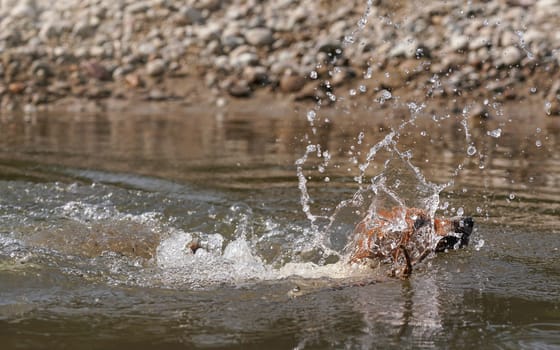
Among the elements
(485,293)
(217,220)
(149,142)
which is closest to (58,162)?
(149,142)

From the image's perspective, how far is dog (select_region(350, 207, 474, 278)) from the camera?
4.87m

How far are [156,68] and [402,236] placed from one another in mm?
9076

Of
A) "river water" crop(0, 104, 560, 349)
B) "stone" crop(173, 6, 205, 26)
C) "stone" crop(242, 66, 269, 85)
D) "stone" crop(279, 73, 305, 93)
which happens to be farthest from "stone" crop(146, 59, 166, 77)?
"river water" crop(0, 104, 560, 349)

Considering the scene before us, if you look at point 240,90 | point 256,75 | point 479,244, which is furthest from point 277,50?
point 479,244

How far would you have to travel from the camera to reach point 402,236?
4.85m

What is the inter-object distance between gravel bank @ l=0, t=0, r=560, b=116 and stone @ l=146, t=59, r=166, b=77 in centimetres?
2

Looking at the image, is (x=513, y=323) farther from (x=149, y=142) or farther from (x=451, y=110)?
(x=451, y=110)

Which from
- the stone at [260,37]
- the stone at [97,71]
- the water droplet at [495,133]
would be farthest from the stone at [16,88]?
the water droplet at [495,133]

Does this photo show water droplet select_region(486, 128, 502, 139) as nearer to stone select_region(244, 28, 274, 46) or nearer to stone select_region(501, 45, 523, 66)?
stone select_region(501, 45, 523, 66)

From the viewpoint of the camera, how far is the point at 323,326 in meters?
4.08

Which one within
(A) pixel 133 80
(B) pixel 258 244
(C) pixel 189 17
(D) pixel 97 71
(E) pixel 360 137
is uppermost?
(C) pixel 189 17

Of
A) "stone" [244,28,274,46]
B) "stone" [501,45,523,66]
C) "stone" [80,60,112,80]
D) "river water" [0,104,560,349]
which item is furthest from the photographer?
"stone" [80,60,112,80]

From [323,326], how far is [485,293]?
100 centimetres

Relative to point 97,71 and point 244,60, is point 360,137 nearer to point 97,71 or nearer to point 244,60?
point 244,60
